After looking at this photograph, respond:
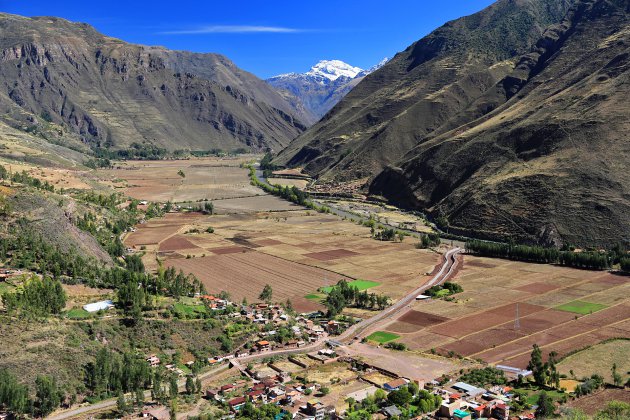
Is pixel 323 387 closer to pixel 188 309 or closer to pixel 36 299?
pixel 188 309

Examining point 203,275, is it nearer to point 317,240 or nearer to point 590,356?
point 317,240

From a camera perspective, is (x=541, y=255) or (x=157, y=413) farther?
(x=541, y=255)

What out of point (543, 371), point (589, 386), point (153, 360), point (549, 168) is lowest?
point (153, 360)

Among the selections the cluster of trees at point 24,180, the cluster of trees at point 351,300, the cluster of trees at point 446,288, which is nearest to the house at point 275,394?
the cluster of trees at point 351,300

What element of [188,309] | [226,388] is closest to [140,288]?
[188,309]

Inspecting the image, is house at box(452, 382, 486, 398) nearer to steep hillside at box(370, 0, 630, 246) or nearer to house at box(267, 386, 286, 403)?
house at box(267, 386, 286, 403)

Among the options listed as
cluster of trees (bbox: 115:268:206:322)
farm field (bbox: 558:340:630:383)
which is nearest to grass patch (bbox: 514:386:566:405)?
farm field (bbox: 558:340:630:383)
